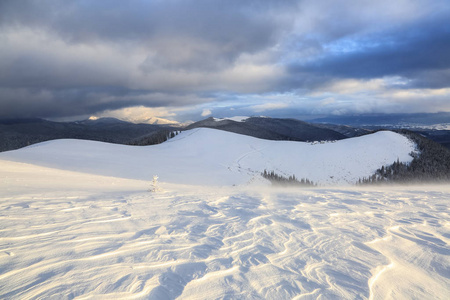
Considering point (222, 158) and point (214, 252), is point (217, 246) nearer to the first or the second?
point (214, 252)

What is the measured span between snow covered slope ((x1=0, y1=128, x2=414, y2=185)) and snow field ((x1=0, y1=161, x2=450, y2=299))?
7308 millimetres

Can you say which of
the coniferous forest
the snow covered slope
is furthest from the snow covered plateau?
the coniferous forest

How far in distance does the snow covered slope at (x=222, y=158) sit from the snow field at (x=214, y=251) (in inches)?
288

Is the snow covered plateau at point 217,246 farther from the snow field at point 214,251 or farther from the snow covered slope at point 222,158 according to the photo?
the snow covered slope at point 222,158

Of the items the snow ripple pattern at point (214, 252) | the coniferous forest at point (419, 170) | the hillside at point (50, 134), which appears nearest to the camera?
the snow ripple pattern at point (214, 252)

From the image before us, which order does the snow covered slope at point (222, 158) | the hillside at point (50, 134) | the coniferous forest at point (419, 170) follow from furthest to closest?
1. the hillside at point (50, 134)
2. the coniferous forest at point (419, 170)
3. the snow covered slope at point (222, 158)

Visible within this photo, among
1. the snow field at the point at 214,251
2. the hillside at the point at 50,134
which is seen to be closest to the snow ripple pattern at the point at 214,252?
the snow field at the point at 214,251

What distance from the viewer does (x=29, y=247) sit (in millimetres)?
2697

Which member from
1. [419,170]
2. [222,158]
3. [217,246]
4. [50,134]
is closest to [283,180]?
[222,158]

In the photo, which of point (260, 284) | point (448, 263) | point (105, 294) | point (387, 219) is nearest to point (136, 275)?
point (105, 294)

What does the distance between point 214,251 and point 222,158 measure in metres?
16.6

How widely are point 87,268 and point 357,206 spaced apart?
486 centimetres

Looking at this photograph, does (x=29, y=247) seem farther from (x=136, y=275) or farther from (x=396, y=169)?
(x=396, y=169)

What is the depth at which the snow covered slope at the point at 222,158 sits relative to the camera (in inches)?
492
